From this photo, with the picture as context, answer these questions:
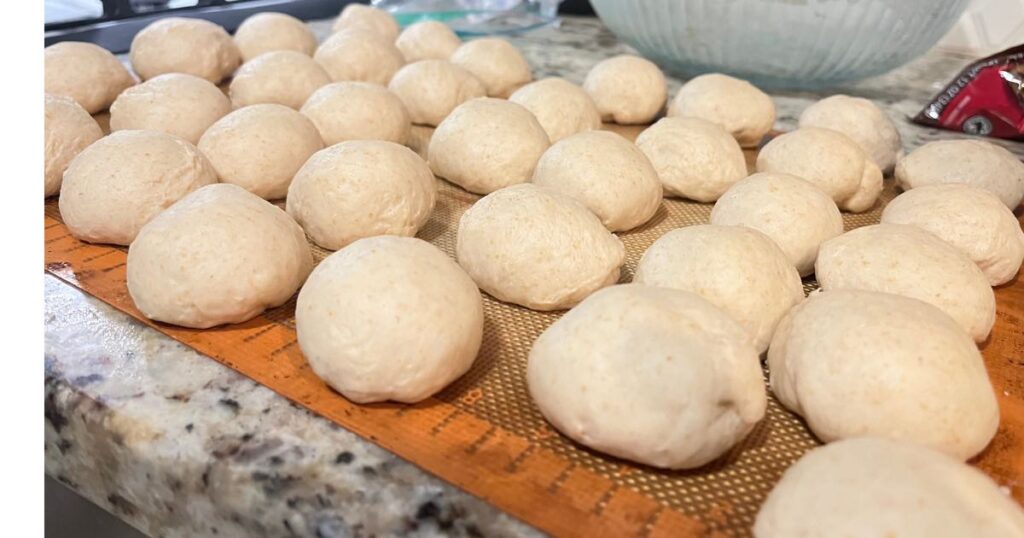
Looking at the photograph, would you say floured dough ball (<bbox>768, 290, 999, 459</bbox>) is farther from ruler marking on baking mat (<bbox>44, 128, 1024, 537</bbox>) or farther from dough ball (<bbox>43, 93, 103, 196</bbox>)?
dough ball (<bbox>43, 93, 103, 196</bbox>)

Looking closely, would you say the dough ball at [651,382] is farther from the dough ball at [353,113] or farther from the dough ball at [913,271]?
the dough ball at [353,113]

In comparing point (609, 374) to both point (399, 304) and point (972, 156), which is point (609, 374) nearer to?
point (399, 304)

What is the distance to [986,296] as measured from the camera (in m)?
1.41

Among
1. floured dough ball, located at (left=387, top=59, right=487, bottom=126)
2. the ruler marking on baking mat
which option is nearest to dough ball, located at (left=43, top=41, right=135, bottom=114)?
floured dough ball, located at (left=387, top=59, right=487, bottom=126)

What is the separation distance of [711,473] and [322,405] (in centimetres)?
60

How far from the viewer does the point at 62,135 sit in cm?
186

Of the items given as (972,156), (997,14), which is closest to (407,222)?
(972,156)

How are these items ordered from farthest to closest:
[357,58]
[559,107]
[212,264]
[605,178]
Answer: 1. [357,58]
2. [559,107]
3. [605,178]
4. [212,264]

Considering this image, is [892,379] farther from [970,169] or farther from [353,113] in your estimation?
[353,113]

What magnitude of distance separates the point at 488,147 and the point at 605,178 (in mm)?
345

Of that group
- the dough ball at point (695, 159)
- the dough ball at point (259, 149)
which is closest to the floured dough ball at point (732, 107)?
the dough ball at point (695, 159)

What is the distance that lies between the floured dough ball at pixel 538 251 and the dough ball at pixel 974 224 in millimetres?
701

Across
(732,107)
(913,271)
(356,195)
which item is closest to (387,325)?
(356,195)

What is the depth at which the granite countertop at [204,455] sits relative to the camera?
99 cm
